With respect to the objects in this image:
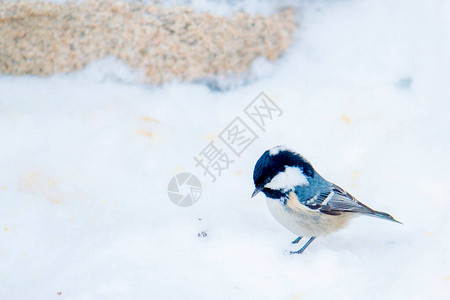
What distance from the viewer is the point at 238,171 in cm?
333

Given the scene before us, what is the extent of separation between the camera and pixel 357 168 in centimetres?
329

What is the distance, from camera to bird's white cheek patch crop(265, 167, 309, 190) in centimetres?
273

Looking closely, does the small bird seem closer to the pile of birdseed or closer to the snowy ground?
the snowy ground

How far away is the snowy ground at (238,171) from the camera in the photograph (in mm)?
2590

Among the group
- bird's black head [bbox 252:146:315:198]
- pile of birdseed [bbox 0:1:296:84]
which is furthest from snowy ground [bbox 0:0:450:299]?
bird's black head [bbox 252:146:315:198]

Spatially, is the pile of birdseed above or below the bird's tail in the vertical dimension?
below

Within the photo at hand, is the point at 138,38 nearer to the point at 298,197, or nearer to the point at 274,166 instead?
the point at 274,166

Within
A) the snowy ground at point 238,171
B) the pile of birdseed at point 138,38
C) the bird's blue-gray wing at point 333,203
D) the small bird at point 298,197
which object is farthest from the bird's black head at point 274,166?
the pile of birdseed at point 138,38

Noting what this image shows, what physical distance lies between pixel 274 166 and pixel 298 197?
7.5 inches

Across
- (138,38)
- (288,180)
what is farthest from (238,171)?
(138,38)

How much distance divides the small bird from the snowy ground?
0.14 meters

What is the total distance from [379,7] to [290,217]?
1704 mm

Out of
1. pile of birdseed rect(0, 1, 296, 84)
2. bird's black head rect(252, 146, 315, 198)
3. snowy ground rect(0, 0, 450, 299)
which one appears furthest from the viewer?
pile of birdseed rect(0, 1, 296, 84)

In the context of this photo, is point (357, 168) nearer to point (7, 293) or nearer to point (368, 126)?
point (368, 126)
